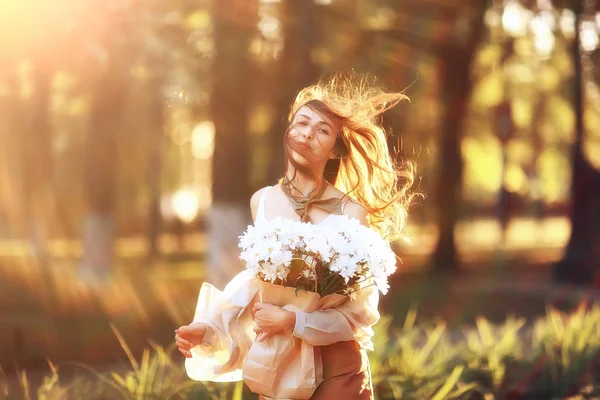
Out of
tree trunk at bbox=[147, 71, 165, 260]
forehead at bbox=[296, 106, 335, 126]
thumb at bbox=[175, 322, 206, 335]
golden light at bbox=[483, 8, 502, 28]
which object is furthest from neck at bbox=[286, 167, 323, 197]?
tree trunk at bbox=[147, 71, 165, 260]

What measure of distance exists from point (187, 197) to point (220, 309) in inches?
1482

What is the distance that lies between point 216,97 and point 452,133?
8632 mm

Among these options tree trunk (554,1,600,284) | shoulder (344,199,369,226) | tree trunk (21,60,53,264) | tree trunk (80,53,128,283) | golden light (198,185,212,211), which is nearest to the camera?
shoulder (344,199,369,226)

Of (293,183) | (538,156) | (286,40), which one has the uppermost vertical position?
(286,40)

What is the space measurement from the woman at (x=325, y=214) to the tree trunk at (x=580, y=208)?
13.6 m

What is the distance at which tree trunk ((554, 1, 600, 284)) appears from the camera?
666 inches

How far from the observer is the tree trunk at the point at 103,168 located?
1238 cm

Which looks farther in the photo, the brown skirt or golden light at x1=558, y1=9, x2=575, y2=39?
golden light at x1=558, y1=9, x2=575, y2=39

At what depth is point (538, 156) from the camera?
29.6m

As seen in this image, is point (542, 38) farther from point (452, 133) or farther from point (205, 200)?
point (205, 200)

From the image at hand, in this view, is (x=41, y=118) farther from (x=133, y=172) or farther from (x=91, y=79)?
(x=133, y=172)

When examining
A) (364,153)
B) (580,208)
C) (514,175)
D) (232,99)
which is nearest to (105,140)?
(232,99)

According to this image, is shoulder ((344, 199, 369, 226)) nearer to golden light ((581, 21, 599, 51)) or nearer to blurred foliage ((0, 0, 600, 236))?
blurred foliage ((0, 0, 600, 236))

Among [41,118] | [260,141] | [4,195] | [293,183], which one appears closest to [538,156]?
[260,141]
